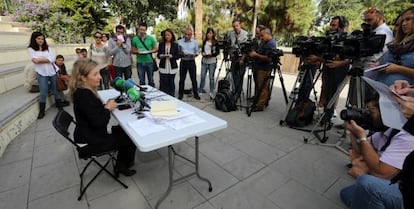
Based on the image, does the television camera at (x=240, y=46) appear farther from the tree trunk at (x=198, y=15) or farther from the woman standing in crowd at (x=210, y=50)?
the tree trunk at (x=198, y=15)

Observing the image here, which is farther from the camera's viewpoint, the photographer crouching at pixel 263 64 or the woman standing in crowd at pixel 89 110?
the photographer crouching at pixel 263 64

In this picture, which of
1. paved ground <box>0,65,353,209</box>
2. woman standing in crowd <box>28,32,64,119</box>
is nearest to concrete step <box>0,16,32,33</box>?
woman standing in crowd <box>28,32,64,119</box>

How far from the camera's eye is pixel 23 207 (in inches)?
64.1

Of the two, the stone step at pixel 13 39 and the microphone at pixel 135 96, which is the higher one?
the stone step at pixel 13 39

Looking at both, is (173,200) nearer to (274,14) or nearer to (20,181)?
(20,181)

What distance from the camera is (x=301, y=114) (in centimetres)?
307

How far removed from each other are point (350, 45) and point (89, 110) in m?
2.54

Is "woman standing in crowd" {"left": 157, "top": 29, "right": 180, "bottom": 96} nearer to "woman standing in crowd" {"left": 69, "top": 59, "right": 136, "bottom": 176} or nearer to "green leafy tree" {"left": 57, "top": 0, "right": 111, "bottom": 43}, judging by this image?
"woman standing in crowd" {"left": 69, "top": 59, "right": 136, "bottom": 176}

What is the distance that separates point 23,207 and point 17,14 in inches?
293

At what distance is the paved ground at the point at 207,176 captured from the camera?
169cm

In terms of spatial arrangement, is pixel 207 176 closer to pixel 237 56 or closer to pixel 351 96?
pixel 351 96

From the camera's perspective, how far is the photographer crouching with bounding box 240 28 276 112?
331 centimetres

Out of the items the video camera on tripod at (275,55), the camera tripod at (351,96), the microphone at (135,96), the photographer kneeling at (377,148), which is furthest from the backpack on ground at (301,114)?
the microphone at (135,96)

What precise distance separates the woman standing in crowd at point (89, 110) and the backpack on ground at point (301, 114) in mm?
2334
